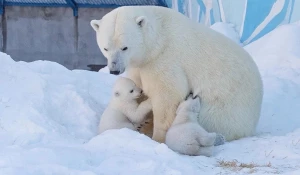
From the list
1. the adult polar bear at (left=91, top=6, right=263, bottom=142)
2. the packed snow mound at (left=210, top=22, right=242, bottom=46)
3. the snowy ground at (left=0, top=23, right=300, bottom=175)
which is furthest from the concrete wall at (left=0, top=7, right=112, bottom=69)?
the adult polar bear at (left=91, top=6, right=263, bottom=142)

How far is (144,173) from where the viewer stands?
361 cm

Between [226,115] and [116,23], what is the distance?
122 cm

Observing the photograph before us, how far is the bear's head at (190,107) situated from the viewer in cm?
473

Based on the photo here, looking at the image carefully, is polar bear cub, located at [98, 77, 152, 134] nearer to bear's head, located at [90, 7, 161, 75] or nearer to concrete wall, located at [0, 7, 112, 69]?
bear's head, located at [90, 7, 161, 75]

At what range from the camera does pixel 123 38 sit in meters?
4.65

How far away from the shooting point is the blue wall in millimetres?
9250

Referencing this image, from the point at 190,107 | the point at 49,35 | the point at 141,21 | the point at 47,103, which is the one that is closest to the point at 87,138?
the point at 47,103

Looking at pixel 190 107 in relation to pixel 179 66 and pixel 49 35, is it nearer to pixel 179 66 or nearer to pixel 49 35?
pixel 179 66

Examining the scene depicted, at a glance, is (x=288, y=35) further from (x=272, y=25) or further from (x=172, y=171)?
(x=172, y=171)

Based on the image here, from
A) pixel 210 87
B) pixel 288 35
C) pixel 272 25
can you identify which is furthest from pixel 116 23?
pixel 272 25

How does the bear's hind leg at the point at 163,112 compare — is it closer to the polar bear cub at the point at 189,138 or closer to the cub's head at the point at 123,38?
the polar bear cub at the point at 189,138

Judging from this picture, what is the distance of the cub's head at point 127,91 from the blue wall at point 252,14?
476 centimetres

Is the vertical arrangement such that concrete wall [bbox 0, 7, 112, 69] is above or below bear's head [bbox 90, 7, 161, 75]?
below

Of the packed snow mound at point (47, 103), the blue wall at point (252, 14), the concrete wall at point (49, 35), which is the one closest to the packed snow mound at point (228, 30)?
the blue wall at point (252, 14)
